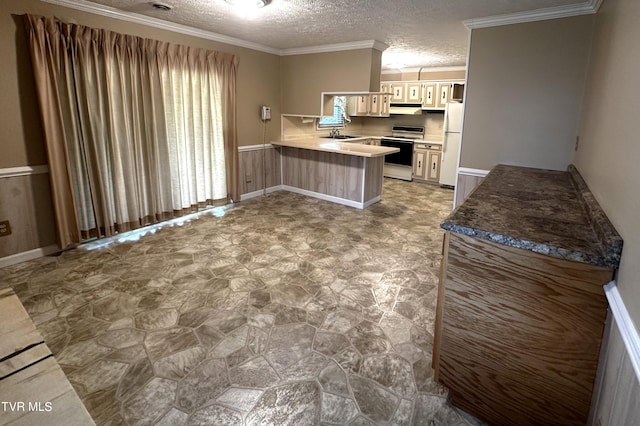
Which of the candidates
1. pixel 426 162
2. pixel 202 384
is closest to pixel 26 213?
pixel 202 384

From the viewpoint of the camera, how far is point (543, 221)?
5.41 feet

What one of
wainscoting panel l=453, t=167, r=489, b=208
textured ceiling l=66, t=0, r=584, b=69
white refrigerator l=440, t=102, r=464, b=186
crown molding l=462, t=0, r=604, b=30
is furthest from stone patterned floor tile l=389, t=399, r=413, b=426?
white refrigerator l=440, t=102, r=464, b=186

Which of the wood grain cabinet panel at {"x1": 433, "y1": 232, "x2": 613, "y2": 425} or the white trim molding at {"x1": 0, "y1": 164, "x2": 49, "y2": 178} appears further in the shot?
the white trim molding at {"x1": 0, "y1": 164, "x2": 49, "y2": 178}

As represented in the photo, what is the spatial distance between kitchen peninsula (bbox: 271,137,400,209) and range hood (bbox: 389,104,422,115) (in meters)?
2.12

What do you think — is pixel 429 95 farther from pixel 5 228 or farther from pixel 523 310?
pixel 5 228

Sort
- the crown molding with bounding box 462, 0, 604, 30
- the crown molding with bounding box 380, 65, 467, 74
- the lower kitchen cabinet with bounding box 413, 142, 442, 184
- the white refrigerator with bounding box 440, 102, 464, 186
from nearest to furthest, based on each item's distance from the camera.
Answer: the crown molding with bounding box 462, 0, 604, 30 < the white refrigerator with bounding box 440, 102, 464, 186 < the crown molding with bounding box 380, 65, 467, 74 < the lower kitchen cabinet with bounding box 413, 142, 442, 184

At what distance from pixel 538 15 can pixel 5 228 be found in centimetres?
531

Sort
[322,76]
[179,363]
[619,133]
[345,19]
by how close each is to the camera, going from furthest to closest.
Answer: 1. [322,76]
2. [345,19]
3. [179,363]
4. [619,133]

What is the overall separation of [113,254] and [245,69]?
3274mm

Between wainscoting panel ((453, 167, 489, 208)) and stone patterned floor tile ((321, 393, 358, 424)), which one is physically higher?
wainscoting panel ((453, 167, 489, 208))

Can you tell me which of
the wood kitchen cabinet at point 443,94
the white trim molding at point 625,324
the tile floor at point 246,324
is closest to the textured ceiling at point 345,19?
the wood kitchen cabinet at point 443,94

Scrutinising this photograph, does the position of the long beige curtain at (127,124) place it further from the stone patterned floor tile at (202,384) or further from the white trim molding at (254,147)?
the stone patterned floor tile at (202,384)

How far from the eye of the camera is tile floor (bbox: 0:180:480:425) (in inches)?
70.5

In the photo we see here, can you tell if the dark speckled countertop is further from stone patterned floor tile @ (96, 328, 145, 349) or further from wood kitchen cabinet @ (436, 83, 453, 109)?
wood kitchen cabinet @ (436, 83, 453, 109)
